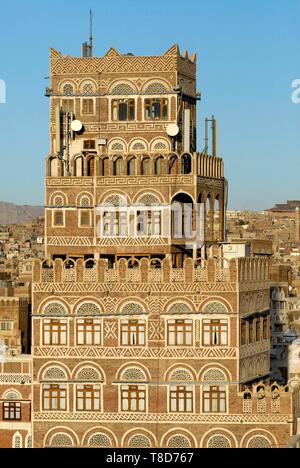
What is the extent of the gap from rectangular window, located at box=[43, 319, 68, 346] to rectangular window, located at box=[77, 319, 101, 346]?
1.32ft

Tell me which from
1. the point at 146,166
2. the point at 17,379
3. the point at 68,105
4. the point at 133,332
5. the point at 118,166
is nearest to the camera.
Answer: the point at 133,332

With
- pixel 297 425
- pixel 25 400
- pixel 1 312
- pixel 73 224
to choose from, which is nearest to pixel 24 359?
pixel 25 400

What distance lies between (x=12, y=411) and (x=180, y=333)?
595 cm

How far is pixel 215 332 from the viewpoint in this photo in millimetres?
46125

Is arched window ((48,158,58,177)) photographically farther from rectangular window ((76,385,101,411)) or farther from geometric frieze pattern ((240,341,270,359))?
geometric frieze pattern ((240,341,270,359))

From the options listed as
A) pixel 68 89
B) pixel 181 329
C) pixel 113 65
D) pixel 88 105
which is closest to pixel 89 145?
pixel 88 105

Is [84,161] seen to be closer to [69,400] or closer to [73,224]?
[73,224]

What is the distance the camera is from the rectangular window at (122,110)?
164ft

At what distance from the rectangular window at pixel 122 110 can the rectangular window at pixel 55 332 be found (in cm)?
710

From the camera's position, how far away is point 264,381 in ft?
161

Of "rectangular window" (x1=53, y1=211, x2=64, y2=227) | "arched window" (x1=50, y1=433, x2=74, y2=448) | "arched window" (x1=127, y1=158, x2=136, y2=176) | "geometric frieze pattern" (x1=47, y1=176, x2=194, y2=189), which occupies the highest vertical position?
"arched window" (x1=127, y1=158, x2=136, y2=176)

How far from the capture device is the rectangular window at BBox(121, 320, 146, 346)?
46219 millimetres

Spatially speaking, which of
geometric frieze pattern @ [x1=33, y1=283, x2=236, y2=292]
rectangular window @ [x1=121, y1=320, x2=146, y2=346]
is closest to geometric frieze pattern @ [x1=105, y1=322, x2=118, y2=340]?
rectangular window @ [x1=121, y1=320, x2=146, y2=346]

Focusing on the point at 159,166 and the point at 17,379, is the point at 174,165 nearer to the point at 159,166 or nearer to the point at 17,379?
the point at 159,166
